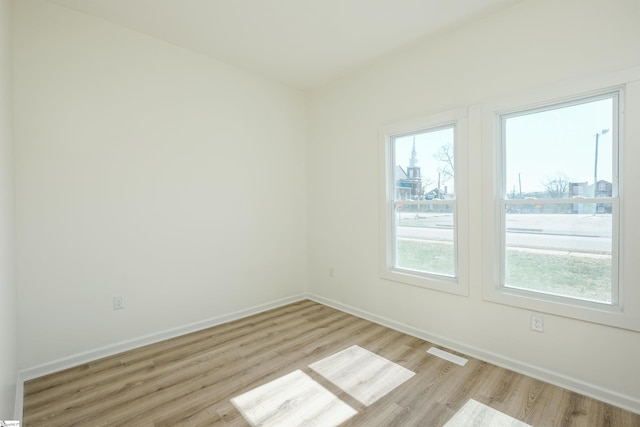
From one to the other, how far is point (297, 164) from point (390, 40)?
1.94 meters

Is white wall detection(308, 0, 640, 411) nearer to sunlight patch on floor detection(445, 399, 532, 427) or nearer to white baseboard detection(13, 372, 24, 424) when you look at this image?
sunlight patch on floor detection(445, 399, 532, 427)

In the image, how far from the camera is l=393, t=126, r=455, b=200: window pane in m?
2.93

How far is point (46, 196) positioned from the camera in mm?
2414

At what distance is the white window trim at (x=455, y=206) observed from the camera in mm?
2729

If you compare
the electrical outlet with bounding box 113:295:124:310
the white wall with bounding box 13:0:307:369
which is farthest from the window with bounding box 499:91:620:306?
the electrical outlet with bounding box 113:295:124:310

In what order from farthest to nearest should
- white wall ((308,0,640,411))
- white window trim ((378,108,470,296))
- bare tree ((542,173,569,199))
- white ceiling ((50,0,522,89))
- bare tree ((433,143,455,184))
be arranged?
bare tree ((433,143,455,184)) → white window trim ((378,108,470,296)) → white ceiling ((50,0,522,89)) → bare tree ((542,173,569,199)) → white wall ((308,0,640,411))

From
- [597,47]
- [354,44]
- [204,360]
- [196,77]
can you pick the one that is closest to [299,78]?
[354,44]

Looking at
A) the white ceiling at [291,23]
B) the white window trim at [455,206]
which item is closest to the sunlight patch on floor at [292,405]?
the white window trim at [455,206]

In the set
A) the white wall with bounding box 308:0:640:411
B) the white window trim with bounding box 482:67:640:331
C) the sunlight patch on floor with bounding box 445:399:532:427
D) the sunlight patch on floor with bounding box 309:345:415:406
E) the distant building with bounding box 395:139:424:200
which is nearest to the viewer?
the sunlight patch on floor with bounding box 445:399:532:427

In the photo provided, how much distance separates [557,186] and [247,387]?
282 centimetres

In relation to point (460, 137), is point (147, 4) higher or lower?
higher

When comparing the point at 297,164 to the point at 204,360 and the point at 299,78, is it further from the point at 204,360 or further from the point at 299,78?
the point at 204,360

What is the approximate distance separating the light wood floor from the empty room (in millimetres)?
20

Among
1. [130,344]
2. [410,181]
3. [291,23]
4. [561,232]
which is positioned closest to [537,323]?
[561,232]
